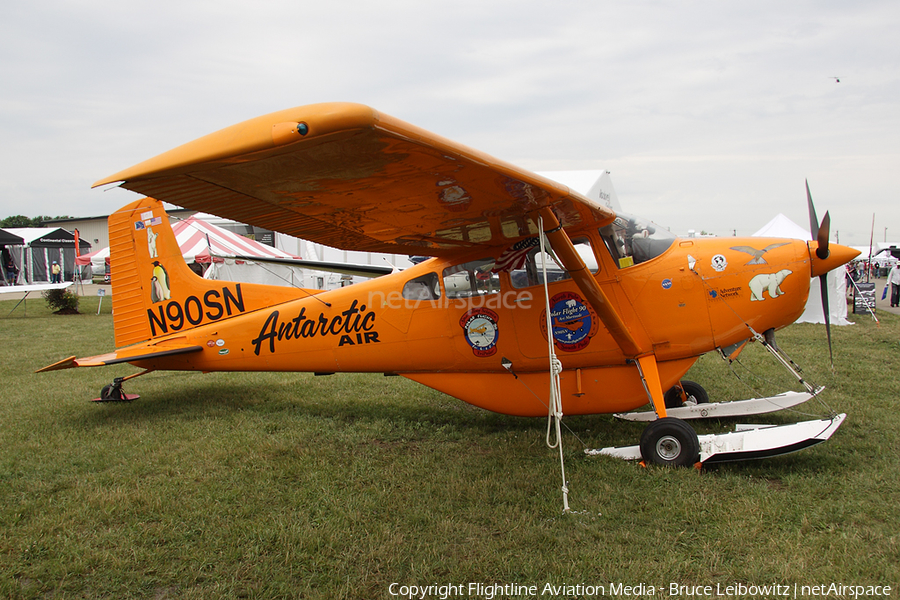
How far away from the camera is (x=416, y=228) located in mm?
4398

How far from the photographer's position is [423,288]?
5523 mm

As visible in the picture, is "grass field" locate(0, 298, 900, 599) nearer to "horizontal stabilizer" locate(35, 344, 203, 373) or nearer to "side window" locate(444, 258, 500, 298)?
"horizontal stabilizer" locate(35, 344, 203, 373)

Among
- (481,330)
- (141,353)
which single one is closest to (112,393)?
(141,353)

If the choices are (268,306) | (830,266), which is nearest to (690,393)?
(830,266)

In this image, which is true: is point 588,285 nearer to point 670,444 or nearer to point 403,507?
point 670,444

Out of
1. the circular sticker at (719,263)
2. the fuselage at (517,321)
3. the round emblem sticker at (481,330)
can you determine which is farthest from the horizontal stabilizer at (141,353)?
the circular sticker at (719,263)

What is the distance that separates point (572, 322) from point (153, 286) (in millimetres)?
5078

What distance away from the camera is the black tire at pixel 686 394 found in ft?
19.6

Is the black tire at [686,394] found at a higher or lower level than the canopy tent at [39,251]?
lower

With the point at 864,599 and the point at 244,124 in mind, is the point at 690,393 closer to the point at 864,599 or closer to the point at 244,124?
the point at 864,599

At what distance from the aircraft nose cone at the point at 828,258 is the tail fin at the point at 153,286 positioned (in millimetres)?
5485

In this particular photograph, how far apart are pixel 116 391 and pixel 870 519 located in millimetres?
7772

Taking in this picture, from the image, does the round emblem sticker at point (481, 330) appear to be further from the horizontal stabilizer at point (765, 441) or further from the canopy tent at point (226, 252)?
the canopy tent at point (226, 252)

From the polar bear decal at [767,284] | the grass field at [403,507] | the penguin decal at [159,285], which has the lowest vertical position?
the grass field at [403,507]
